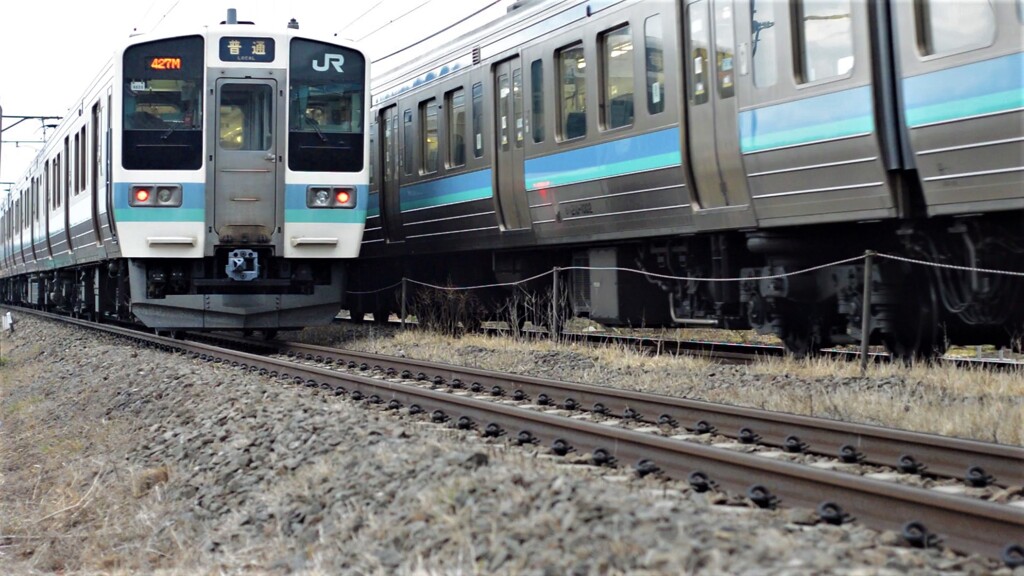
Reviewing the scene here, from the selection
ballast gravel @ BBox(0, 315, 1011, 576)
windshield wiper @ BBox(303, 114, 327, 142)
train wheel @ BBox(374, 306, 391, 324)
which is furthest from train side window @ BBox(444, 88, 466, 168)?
ballast gravel @ BBox(0, 315, 1011, 576)

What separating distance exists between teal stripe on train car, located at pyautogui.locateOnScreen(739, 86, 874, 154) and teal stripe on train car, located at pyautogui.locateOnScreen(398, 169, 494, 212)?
178 inches

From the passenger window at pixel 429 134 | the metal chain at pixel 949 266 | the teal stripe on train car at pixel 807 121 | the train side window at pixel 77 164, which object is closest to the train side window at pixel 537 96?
Result: the passenger window at pixel 429 134

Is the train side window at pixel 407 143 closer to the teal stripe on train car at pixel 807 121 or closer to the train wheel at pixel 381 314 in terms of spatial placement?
the train wheel at pixel 381 314

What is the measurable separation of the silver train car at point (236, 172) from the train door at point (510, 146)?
57.4 inches

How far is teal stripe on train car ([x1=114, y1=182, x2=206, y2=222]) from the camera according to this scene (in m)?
11.8

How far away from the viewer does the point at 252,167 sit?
1212cm

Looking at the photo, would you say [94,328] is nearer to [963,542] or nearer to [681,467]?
[681,467]

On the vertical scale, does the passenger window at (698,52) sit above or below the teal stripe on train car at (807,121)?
above

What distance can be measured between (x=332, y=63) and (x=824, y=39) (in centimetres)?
605

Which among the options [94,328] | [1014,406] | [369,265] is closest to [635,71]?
[1014,406]

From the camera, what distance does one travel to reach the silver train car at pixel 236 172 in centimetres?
1189

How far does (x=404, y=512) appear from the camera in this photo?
412cm

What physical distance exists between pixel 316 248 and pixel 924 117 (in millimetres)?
6963

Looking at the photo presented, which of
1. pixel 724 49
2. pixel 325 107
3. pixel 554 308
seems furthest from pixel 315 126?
pixel 724 49
